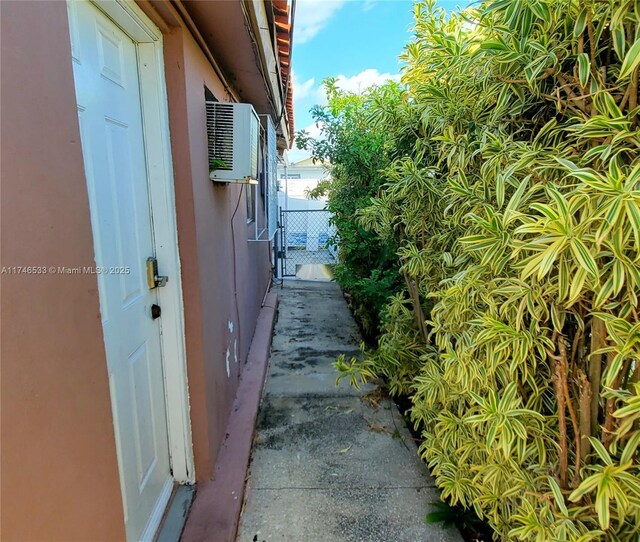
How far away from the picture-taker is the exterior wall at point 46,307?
2.41 feet

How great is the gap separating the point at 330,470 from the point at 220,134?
242 centimetres

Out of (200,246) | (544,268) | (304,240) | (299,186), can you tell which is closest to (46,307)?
(200,246)

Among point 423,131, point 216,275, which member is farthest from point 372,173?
point 216,275

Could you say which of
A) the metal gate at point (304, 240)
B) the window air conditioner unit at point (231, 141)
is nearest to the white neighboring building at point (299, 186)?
the metal gate at point (304, 240)

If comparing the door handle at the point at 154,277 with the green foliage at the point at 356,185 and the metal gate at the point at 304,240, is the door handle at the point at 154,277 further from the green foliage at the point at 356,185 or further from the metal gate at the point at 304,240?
the metal gate at the point at 304,240

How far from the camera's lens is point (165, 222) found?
1.85m

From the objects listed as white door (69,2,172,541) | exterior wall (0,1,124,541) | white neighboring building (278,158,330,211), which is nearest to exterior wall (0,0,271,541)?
exterior wall (0,1,124,541)

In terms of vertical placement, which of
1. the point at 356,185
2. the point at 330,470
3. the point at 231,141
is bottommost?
the point at 330,470

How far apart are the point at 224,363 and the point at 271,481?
0.87 meters

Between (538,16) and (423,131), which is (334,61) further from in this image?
(538,16)

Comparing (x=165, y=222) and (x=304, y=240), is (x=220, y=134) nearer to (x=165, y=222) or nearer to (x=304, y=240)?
(x=165, y=222)

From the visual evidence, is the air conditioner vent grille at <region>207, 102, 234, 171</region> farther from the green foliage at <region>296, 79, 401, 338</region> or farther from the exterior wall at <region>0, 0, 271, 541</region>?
the green foliage at <region>296, 79, 401, 338</region>

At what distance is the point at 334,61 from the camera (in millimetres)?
6070

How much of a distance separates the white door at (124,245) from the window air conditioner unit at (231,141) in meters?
0.65
